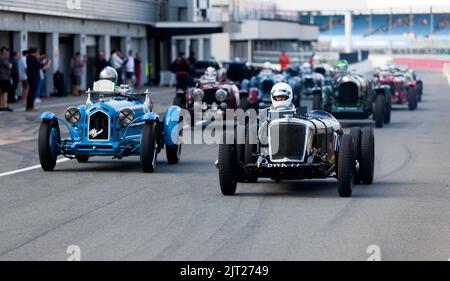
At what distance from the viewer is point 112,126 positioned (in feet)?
57.5

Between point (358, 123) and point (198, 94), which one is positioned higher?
point (198, 94)

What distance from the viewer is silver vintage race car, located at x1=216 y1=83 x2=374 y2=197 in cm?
1429

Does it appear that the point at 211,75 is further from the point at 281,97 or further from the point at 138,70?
the point at 138,70

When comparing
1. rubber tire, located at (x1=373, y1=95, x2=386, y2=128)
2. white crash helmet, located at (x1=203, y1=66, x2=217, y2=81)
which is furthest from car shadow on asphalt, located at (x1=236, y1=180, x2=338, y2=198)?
white crash helmet, located at (x1=203, y1=66, x2=217, y2=81)

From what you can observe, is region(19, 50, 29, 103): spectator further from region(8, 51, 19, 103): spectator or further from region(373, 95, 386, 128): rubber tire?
region(373, 95, 386, 128): rubber tire

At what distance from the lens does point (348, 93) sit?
27.2 m

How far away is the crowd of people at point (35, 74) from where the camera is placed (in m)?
31.3

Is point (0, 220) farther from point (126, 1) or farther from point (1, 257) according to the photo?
point (126, 1)

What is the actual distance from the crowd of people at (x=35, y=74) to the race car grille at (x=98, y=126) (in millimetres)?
13555

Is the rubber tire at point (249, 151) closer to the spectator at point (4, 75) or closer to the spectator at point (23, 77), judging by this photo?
the spectator at point (4, 75)

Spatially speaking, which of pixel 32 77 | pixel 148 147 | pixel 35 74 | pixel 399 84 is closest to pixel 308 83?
pixel 399 84

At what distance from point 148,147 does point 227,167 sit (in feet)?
9.68
